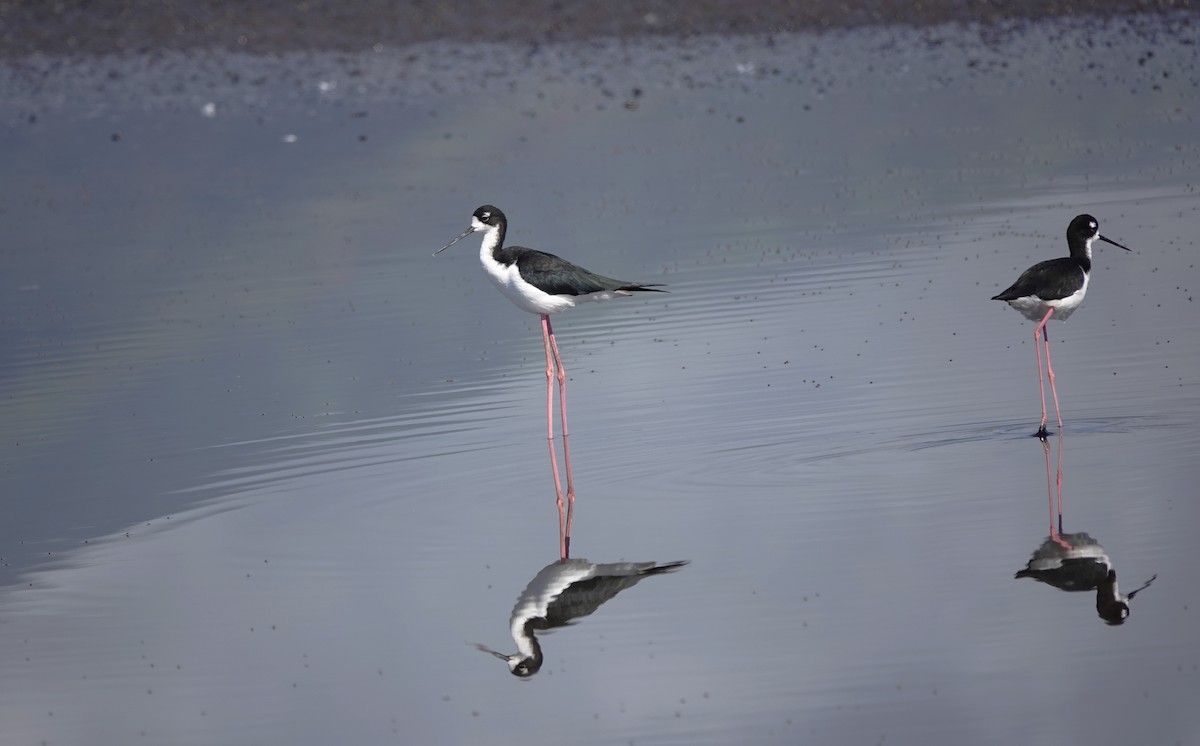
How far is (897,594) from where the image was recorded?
684cm

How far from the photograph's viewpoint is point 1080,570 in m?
6.88

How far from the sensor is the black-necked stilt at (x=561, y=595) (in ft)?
21.9

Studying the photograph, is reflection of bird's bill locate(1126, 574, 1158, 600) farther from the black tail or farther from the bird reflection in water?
the black tail

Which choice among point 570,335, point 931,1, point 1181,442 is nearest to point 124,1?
point 931,1

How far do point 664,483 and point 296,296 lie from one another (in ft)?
21.9

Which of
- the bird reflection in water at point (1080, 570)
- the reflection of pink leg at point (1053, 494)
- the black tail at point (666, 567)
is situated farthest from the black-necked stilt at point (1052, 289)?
the black tail at point (666, 567)

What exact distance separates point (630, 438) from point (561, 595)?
239cm

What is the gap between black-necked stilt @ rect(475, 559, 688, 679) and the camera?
6668 mm

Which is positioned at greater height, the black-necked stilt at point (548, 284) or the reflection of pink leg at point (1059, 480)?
the black-necked stilt at point (548, 284)

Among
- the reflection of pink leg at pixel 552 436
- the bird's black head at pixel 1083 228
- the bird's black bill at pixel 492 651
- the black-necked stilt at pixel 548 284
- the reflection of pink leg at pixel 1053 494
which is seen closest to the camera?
the bird's black bill at pixel 492 651

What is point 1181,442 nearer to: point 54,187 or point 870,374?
point 870,374

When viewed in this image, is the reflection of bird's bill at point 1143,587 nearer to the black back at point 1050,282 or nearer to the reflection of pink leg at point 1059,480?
the reflection of pink leg at point 1059,480

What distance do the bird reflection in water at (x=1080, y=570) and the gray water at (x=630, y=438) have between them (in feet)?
0.24

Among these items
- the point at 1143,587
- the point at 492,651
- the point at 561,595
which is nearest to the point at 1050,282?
the point at 1143,587
